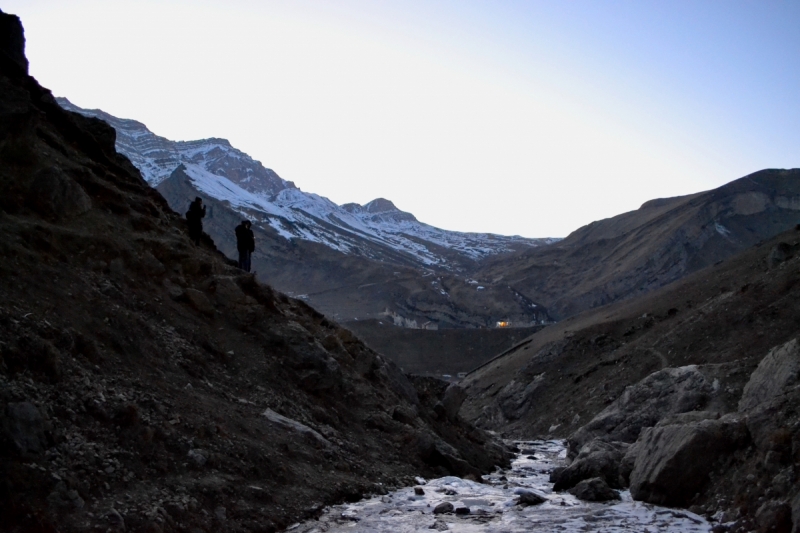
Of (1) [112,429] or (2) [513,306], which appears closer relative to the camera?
(1) [112,429]

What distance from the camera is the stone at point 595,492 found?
1130 centimetres

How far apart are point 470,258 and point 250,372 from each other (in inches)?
7122

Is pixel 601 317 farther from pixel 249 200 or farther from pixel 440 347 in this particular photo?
pixel 249 200

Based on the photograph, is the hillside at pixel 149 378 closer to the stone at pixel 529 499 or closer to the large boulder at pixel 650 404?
the stone at pixel 529 499

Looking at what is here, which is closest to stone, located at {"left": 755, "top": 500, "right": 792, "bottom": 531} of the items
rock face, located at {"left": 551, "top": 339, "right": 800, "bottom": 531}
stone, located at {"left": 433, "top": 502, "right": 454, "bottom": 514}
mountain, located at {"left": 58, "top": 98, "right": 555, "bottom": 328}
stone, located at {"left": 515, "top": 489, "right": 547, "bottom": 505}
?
rock face, located at {"left": 551, "top": 339, "right": 800, "bottom": 531}

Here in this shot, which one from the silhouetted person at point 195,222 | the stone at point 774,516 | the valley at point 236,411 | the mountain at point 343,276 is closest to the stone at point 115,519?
the valley at point 236,411

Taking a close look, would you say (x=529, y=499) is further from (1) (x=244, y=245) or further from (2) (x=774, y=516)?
(1) (x=244, y=245)

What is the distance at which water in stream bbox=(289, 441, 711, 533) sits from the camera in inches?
362

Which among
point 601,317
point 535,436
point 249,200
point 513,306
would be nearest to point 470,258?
point 249,200

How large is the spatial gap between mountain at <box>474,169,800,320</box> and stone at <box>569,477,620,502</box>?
70522 mm

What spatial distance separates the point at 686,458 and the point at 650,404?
426 inches

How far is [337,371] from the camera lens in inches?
570

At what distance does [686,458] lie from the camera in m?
10.3

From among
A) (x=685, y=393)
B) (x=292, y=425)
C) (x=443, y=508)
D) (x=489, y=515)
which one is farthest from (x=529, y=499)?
(x=685, y=393)
